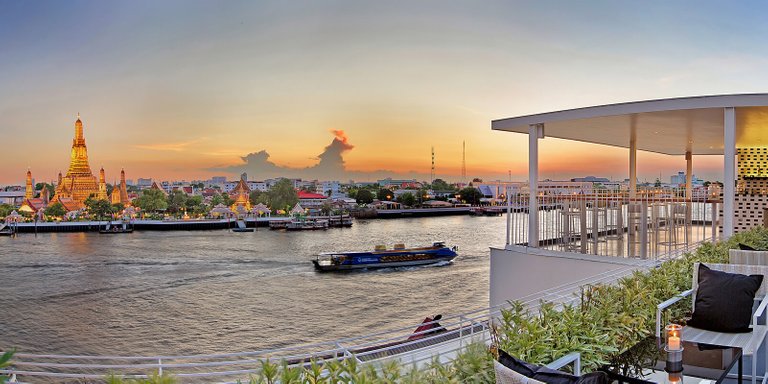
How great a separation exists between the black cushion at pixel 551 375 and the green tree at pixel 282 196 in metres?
69.8

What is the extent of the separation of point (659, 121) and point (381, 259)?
2312 centimetres

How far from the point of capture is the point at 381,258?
29.7 m

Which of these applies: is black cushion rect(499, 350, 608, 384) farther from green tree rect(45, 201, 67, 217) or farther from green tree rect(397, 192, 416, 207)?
green tree rect(397, 192, 416, 207)

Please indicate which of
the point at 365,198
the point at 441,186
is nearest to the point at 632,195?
Result: the point at 365,198

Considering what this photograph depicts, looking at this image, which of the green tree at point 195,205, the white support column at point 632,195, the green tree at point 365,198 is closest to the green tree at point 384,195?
the green tree at point 365,198

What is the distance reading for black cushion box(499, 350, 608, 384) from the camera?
4.21ft

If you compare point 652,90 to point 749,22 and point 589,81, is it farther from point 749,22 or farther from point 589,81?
point 749,22

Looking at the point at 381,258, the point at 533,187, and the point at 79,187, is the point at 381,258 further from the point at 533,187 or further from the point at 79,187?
the point at 79,187

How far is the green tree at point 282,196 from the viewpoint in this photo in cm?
7075

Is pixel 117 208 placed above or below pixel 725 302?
below

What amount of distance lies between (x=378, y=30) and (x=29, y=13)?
81.8 ft

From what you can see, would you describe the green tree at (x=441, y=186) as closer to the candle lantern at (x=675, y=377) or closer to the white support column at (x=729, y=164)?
the white support column at (x=729, y=164)

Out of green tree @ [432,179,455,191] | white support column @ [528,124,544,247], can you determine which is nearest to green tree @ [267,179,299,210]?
green tree @ [432,179,455,191]

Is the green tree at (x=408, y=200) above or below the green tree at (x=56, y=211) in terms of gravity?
above
